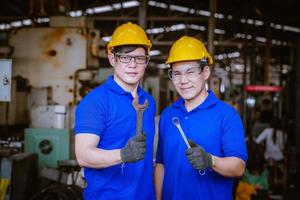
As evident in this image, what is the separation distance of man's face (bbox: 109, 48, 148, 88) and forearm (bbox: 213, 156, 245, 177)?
52 centimetres

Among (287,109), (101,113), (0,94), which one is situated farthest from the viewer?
(287,109)

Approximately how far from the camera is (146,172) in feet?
5.74

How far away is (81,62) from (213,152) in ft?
6.19

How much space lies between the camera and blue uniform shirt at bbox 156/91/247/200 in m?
1.68

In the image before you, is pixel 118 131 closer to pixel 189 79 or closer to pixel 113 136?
pixel 113 136

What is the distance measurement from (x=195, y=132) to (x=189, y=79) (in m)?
0.25

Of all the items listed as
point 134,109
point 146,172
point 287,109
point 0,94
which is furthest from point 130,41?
point 287,109

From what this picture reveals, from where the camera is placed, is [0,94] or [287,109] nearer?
[0,94]

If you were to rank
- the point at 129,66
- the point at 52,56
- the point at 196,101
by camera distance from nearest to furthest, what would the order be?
the point at 129,66 < the point at 196,101 < the point at 52,56

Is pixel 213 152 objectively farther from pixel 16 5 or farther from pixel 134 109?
pixel 16 5

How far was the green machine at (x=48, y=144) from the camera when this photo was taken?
2.98 m

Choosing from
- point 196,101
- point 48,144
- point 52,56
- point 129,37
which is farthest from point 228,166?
point 52,56

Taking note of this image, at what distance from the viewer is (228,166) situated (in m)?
1.58

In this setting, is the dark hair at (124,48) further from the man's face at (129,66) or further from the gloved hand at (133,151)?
the gloved hand at (133,151)
